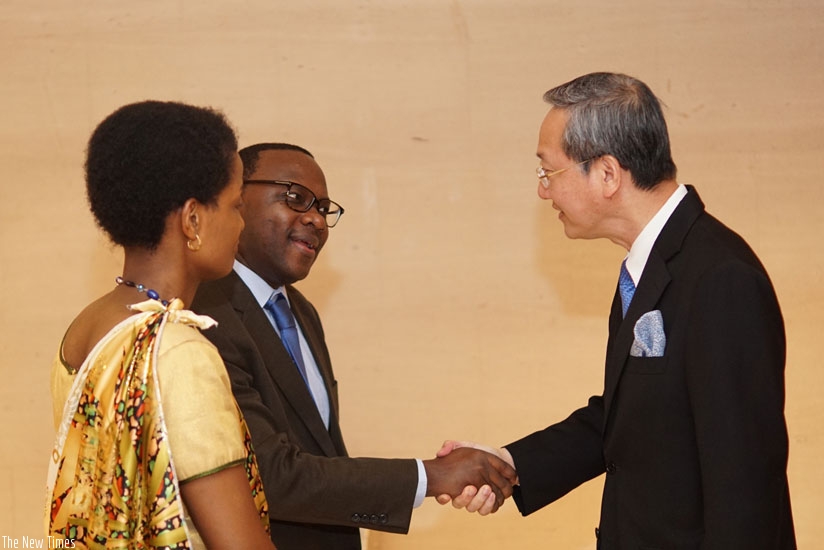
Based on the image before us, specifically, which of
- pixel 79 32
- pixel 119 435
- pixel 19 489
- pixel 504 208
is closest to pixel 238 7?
pixel 79 32

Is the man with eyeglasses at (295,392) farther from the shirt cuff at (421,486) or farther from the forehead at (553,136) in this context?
the forehead at (553,136)

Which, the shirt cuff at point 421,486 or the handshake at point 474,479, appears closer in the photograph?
the shirt cuff at point 421,486

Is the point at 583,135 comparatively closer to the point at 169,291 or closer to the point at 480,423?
the point at 169,291

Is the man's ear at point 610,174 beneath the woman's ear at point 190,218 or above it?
above

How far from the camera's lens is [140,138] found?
1733 millimetres

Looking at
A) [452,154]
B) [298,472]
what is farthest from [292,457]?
[452,154]

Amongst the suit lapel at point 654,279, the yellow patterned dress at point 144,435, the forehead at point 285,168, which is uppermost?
the forehead at point 285,168

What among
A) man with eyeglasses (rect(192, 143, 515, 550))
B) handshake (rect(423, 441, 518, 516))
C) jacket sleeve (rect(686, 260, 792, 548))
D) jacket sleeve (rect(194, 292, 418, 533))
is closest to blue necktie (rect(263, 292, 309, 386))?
man with eyeglasses (rect(192, 143, 515, 550))

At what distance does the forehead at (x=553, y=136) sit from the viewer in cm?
247

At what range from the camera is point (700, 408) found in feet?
6.61

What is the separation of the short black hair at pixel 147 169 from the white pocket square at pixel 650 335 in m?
1.02

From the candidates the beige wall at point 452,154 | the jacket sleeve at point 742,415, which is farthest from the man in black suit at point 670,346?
the beige wall at point 452,154

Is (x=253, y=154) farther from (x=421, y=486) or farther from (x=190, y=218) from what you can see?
(x=190, y=218)

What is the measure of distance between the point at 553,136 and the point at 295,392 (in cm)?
101
